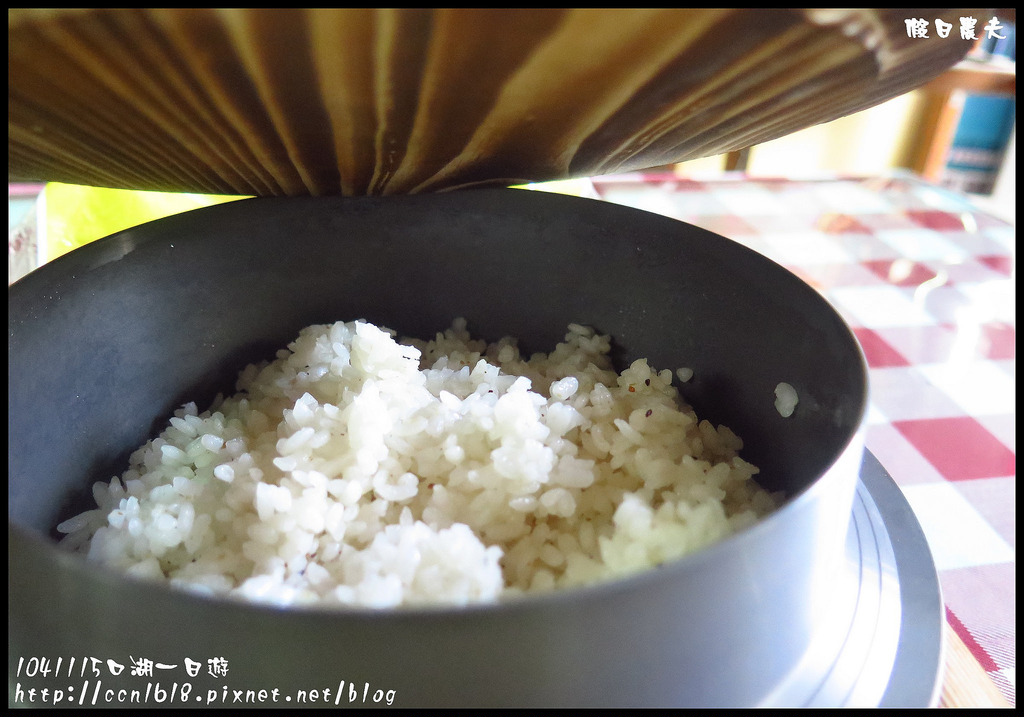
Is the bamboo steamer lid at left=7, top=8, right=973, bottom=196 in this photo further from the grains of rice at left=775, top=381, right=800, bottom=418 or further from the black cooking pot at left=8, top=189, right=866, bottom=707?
the grains of rice at left=775, top=381, right=800, bottom=418

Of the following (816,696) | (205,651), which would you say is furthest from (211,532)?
(816,696)

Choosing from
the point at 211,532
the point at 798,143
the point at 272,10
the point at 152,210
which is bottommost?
the point at 211,532

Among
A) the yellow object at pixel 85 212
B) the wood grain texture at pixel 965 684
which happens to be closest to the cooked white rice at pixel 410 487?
the wood grain texture at pixel 965 684

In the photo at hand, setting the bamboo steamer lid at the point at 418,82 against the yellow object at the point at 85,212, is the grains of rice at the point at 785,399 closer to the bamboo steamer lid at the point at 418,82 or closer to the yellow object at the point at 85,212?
the bamboo steamer lid at the point at 418,82

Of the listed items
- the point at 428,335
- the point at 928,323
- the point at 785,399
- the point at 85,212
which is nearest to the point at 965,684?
the point at 785,399

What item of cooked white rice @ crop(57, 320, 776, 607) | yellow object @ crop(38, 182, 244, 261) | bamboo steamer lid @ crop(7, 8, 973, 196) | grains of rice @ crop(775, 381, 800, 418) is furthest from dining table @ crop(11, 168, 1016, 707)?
bamboo steamer lid @ crop(7, 8, 973, 196)

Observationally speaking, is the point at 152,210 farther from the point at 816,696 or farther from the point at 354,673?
the point at 816,696
